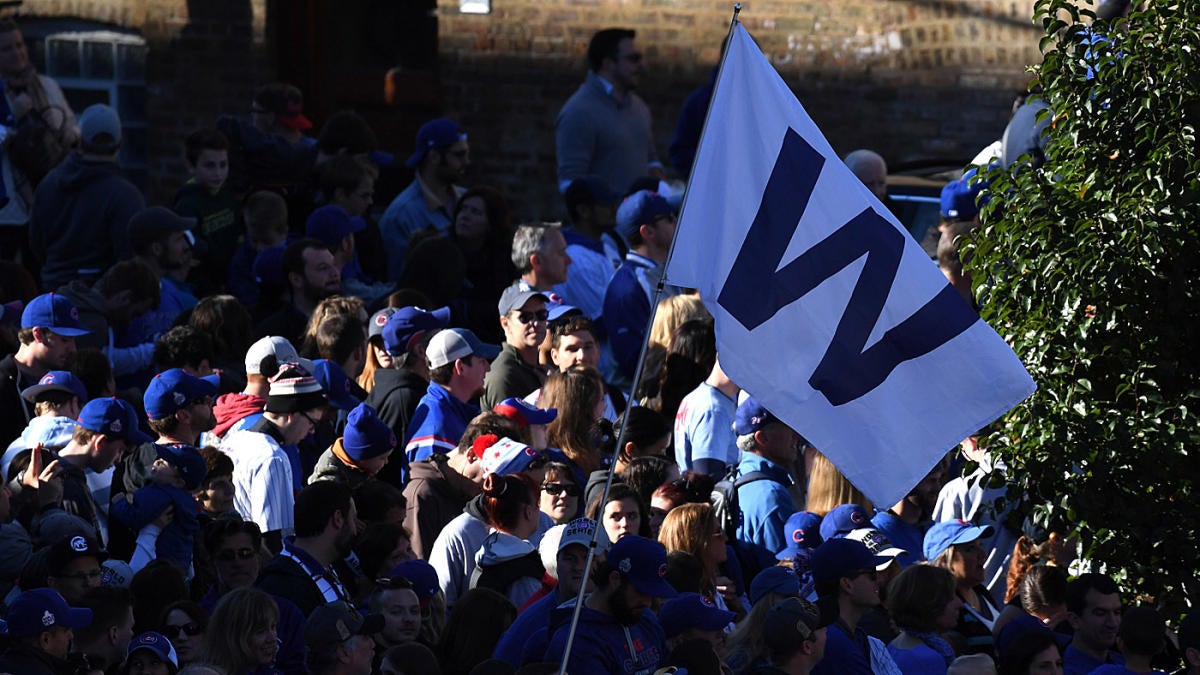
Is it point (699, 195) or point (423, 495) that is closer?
point (699, 195)

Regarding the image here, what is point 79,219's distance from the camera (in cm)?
1295

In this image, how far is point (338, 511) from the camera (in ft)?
27.3

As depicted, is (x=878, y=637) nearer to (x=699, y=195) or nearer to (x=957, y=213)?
(x=699, y=195)

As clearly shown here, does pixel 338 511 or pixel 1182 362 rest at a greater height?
pixel 1182 362

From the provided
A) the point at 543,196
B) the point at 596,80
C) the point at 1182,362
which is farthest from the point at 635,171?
the point at 1182,362

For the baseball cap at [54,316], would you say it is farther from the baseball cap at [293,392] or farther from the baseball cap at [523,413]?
the baseball cap at [523,413]

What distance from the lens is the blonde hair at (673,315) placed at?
1173 centimetres

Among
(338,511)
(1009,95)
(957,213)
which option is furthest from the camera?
(1009,95)

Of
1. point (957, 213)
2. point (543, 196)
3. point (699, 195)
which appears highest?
point (699, 195)

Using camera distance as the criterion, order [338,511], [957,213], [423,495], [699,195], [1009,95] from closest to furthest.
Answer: [699,195], [338,511], [423,495], [957,213], [1009,95]

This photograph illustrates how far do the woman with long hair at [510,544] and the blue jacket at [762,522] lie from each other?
1.19m

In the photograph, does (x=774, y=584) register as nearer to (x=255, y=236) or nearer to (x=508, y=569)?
(x=508, y=569)

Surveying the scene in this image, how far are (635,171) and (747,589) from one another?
6531 mm

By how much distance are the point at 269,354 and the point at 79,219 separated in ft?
11.1
